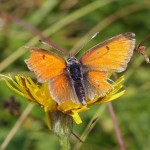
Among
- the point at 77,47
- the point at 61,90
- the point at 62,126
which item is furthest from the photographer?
the point at 77,47

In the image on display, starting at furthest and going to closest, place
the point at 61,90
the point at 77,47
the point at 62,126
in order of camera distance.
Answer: the point at 77,47
the point at 62,126
the point at 61,90

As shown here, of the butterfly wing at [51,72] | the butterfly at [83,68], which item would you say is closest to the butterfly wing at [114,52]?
the butterfly at [83,68]

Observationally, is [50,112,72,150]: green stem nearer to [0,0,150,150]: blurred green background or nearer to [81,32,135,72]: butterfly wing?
[81,32,135,72]: butterfly wing

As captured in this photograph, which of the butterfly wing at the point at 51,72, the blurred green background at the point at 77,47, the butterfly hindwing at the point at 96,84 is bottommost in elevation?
the blurred green background at the point at 77,47

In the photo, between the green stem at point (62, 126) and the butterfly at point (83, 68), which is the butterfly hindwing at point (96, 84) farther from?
the green stem at point (62, 126)

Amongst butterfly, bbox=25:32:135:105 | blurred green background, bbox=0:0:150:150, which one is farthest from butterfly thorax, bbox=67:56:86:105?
blurred green background, bbox=0:0:150:150

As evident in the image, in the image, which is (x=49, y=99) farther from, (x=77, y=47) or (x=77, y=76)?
(x=77, y=47)

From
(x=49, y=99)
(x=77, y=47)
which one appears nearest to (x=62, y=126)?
(x=49, y=99)
